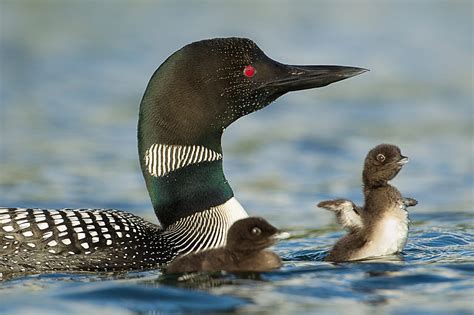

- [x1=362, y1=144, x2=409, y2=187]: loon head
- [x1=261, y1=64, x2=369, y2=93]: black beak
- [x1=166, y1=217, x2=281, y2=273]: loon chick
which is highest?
[x1=261, y1=64, x2=369, y2=93]: black beak

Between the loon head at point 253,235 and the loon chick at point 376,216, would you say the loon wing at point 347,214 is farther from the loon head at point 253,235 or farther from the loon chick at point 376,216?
the loon head at point 253,235

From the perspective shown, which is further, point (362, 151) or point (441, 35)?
point (441, 35)

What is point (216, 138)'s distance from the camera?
776 centimetres

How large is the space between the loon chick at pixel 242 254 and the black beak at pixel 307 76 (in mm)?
1380

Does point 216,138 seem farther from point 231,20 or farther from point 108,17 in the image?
point 108,17

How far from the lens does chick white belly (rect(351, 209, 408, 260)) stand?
7566 millimetres

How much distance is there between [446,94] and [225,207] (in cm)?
1138

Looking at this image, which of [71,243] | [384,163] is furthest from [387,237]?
[71,243]

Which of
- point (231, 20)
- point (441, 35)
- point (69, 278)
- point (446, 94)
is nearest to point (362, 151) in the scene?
point (446, 94)

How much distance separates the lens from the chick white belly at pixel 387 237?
757cm

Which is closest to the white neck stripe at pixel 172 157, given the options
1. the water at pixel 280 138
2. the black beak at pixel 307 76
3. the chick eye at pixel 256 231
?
the black beak at pixel 307 76

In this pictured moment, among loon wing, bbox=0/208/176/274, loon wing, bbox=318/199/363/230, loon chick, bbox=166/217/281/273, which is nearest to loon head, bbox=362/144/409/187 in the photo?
loon wing, bbox=318/199/363/230

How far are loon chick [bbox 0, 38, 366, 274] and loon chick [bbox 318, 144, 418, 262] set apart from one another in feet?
2.11

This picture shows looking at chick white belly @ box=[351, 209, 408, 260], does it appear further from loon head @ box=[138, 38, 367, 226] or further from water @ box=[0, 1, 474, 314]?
loon head @ box=[138, 38, 367, 226]
